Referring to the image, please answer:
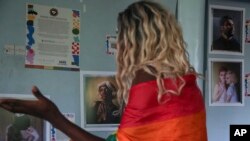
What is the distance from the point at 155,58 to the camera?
135 cm

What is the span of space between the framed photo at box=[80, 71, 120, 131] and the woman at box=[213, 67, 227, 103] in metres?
0.62

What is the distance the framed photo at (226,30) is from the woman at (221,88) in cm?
11

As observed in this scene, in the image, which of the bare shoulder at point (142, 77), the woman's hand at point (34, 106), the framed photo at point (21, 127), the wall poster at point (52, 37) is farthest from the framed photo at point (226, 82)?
the woman's hand at point (34, 106)

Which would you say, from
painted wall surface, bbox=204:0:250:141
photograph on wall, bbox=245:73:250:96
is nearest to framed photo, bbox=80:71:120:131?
painted wall surface, bbox=204:0:250:141

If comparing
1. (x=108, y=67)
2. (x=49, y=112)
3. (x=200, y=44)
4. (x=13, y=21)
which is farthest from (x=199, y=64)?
(x=49, y=112)

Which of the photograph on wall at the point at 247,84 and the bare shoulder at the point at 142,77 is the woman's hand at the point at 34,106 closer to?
the bare shoulder at the point at 142,77

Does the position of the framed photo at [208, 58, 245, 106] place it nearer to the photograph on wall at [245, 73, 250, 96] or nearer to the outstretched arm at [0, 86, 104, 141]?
the photograph on wall at [245, 73, 250, 96]

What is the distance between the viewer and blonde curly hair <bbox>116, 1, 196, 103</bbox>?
1329 mm

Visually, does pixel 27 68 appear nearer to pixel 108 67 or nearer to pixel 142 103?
pixel 108 67

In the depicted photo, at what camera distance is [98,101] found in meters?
2.09

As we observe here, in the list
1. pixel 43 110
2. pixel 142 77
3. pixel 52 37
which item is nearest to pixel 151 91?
pixel 142 77

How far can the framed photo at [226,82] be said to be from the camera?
2.45 metres

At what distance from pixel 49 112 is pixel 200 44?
100 cm

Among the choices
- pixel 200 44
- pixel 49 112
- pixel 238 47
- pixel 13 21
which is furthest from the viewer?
pixel 238 47
